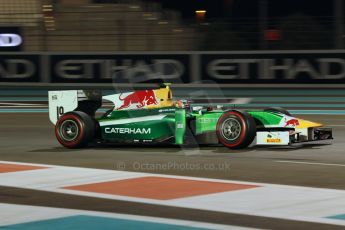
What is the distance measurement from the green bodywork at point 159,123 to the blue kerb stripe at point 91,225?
4714 mm

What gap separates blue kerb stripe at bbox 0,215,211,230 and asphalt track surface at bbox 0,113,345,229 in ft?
1.19

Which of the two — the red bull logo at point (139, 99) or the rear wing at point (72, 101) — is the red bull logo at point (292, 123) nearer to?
the red bull logo at point (139, 99)

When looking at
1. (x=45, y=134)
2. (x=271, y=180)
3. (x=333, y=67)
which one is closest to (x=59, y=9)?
(x=333, y=67)

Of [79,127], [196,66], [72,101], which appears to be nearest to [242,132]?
[79,127]

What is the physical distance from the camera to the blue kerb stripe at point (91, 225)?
6.21 m

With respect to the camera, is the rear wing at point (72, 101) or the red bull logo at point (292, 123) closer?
the red bull logo at point (292, 123)

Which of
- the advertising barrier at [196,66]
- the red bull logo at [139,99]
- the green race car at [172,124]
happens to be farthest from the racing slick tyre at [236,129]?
the advertising barrier at [196,66]

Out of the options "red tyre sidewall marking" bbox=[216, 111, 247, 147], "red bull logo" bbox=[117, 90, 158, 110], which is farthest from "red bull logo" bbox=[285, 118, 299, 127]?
"red bull logo" bbox=[117, 90, 158, 110]

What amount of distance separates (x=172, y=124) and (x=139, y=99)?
26.9 inches

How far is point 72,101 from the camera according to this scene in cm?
1206

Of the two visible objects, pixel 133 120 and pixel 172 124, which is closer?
pixel 172 124

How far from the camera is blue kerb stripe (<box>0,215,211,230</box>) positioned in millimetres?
→ 6211

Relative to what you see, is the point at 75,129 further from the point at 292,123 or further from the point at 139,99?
the point at 292,123

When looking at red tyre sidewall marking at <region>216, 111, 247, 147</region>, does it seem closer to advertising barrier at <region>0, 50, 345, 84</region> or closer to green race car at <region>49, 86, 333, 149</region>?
green race car at <region>49, 86, 333, 149</region>
